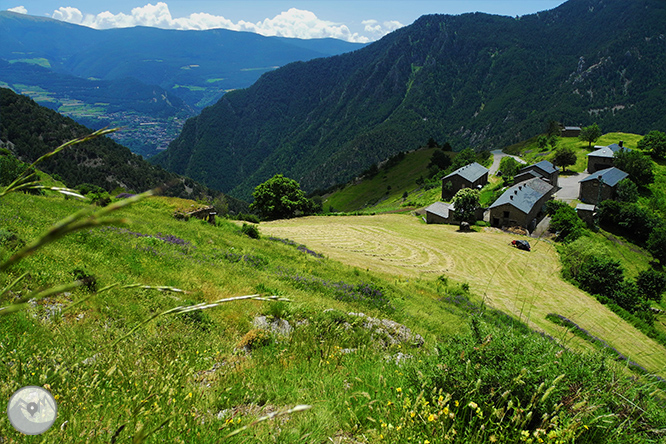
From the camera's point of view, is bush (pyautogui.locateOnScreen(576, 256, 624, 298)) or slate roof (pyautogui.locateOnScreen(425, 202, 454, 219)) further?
slate roof (pyautogui.locateOnScreen(425, 202, 454, 219))

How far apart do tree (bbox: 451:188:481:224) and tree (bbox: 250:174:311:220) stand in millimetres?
26675

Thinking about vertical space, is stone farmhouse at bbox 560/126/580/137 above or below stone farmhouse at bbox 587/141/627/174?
above

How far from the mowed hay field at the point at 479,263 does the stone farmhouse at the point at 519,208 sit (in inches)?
149

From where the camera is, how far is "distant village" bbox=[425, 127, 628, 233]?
5900 centimetres

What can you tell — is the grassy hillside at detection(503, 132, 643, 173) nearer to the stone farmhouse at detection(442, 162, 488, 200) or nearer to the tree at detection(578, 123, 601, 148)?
the tree at detection(578, 123, 601, 148)

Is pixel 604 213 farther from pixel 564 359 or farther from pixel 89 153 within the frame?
pixel 89 153

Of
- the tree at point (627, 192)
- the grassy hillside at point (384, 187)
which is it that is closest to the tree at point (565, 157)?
the tree at point (627, 192)

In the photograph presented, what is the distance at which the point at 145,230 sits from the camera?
16.9 m

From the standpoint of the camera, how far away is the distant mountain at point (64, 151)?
352 feet

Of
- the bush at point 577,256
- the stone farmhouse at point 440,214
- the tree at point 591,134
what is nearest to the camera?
the bush at point 577,256

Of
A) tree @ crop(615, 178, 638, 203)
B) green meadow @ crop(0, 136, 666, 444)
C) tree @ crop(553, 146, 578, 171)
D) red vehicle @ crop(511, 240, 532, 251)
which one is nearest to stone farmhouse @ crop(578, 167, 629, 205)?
tree @ crop(615, 178, 638, 203)

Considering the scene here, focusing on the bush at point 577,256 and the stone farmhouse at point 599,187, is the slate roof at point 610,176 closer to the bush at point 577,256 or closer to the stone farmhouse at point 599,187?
the stone farmhouse at point 599,187

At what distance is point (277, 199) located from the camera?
6494 centimetres

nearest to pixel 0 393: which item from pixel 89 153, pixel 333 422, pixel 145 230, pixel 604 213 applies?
pixel 333 422
